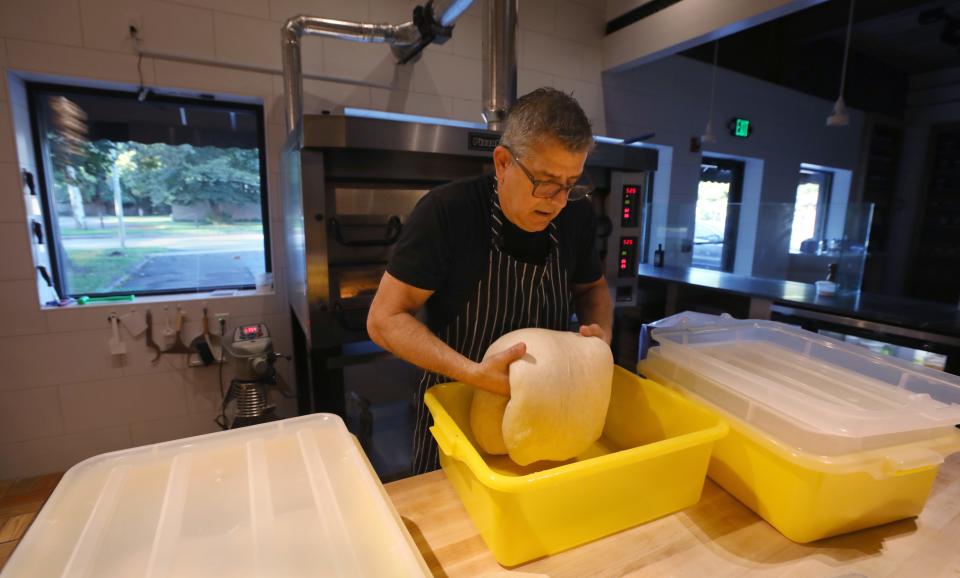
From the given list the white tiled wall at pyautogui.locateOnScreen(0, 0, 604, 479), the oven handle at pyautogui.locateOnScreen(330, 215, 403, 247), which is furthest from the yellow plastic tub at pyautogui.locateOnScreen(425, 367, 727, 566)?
the white tiled wall at pyautogui.locateOnScreen(0, 0, 604, 479)

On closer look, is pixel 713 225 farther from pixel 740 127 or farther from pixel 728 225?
pixel 740 127

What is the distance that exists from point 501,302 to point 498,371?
0.40 metres

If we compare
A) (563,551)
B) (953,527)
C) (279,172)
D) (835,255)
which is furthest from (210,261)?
(835,255)

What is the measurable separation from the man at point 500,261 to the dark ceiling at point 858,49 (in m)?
3.13

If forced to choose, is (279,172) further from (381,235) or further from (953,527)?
(953,527)

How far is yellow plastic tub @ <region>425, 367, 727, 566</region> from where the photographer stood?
1.88 feet

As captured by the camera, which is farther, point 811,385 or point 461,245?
point 461,245

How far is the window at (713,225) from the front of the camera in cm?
384

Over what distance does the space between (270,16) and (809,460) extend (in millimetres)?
2554

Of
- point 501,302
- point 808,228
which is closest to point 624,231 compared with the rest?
point 501,302

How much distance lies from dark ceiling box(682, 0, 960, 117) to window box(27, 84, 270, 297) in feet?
10.6

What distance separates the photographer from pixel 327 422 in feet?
2.43

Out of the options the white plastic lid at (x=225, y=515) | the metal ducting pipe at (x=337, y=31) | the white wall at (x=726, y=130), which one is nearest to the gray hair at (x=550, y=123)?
the white plastic lid at (x=225, y=515)

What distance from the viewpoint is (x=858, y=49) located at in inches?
170
